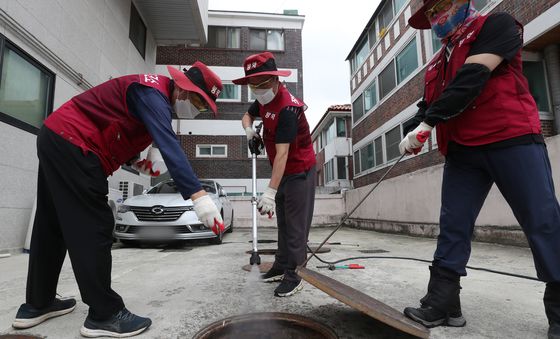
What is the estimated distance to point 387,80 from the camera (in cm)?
1273

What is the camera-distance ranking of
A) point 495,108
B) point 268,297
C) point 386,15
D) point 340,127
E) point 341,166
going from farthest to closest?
point 340,127 → point 341,166 → point 386,15 → point 268,297 → point 495,108

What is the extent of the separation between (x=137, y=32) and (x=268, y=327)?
392 inches

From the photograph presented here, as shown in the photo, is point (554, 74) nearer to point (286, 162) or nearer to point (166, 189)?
point (286, 162)

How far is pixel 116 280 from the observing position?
3041 millimetres

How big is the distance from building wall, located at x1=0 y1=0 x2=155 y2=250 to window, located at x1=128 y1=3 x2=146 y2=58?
3.14 feet

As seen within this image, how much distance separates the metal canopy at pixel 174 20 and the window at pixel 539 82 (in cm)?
813

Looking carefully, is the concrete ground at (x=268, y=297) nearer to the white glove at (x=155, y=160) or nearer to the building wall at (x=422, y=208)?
the white glove at (x=155, y=160)

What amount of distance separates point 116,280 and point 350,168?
16654 mm

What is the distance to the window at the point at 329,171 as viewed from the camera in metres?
19.4

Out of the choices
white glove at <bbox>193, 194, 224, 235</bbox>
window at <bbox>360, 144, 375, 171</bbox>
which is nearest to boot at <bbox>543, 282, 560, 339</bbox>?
white glove at <bbox>193, 194, 224, 235</bbox>

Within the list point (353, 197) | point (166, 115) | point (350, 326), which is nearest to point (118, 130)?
point (166, 115)

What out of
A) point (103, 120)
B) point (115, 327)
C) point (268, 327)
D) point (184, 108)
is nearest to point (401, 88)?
point (184, 108)

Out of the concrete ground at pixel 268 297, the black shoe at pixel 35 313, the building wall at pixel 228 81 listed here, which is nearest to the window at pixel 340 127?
the building wall at pixel 228 81

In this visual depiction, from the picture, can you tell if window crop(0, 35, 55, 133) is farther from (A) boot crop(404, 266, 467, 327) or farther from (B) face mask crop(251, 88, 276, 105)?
(A) boot crop(404, 266, 467, 327)
